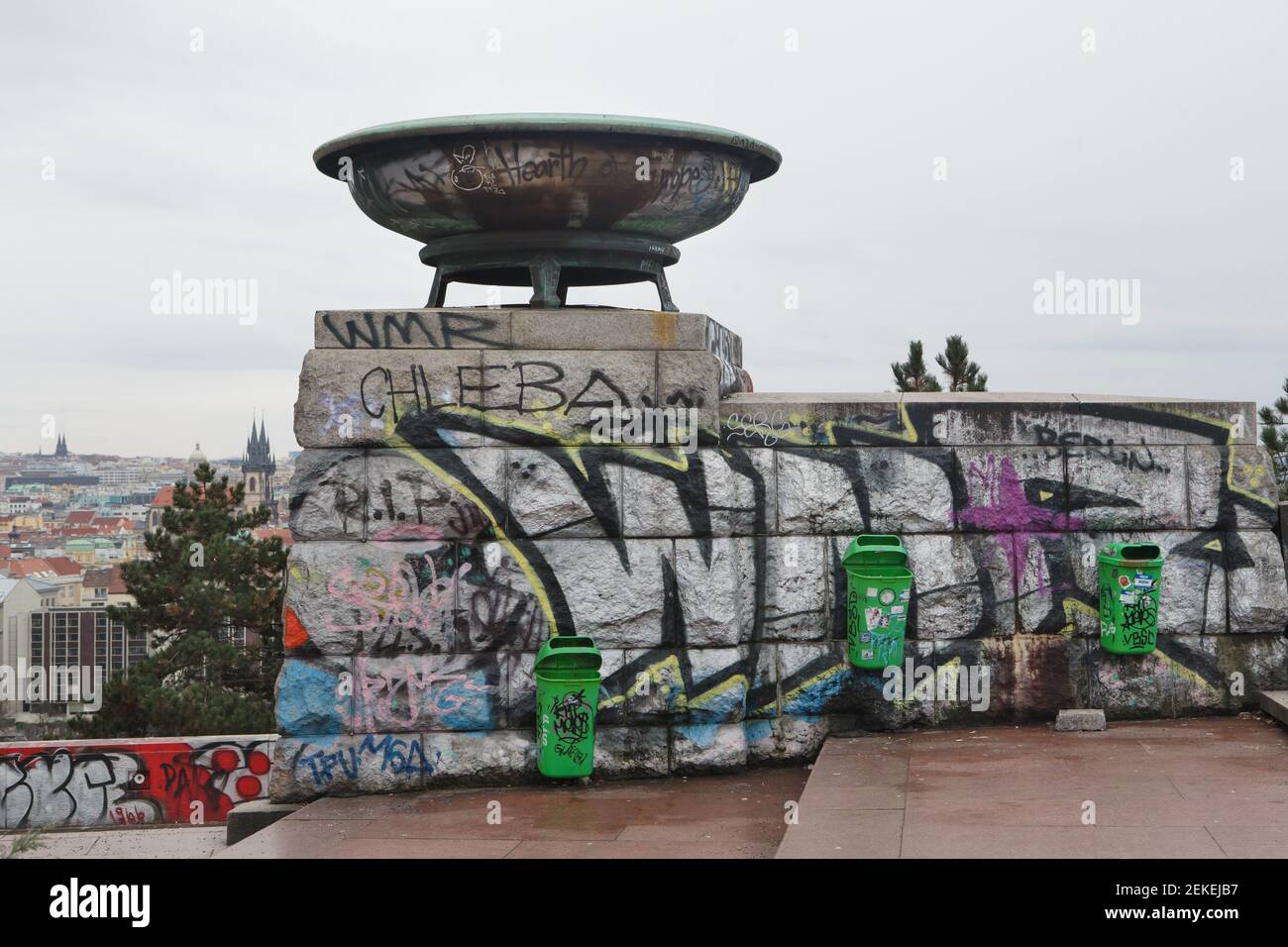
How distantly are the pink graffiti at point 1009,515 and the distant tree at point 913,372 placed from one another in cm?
1144

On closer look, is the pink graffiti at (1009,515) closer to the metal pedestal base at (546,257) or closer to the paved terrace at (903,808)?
the paved terrace at (903,808)

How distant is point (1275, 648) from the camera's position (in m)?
9.40

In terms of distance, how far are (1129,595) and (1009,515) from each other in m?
0.96

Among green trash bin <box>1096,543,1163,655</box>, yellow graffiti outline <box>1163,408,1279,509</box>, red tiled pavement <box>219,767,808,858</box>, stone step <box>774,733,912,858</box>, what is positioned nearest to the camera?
stone step <box>774,733,912,858</box>

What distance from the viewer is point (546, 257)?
9.37 m

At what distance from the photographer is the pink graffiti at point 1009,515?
30.6 ft

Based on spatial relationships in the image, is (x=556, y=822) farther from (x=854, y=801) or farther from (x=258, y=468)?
(x=258, y=468)

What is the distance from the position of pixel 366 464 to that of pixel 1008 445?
445 centimetres

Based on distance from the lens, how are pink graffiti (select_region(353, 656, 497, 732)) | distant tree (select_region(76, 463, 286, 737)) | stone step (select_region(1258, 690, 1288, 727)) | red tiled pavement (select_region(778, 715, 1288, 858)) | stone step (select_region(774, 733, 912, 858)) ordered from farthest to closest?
1. distant tree (select_region(76, 463, 286, 737))
2. stone step (select_region(1258, 690, 1288, 727))
3. pink graffiti (select_region(353, 656, 497, 732))
4. stone step (select_region(774, 733, 912, 858))
5. red tiled pavement (select_region(778, 715, 1288, 858))

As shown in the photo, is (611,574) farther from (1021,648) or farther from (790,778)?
(1021,648)

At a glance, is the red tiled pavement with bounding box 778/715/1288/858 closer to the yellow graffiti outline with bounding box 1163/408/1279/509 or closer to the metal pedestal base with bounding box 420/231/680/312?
the yellow graffiti outline with bounding box 1163/408/1279/509

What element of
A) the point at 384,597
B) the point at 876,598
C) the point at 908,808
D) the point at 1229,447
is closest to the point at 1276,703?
the point at 1229,447

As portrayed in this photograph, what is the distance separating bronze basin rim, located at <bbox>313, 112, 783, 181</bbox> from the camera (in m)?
8.74

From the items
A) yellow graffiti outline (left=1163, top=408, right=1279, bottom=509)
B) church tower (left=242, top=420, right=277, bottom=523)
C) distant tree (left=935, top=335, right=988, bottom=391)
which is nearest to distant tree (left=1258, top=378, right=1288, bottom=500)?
distant tree (left=935, top=335, right=988, bottom=391)
